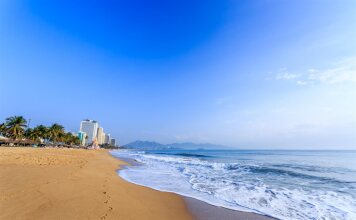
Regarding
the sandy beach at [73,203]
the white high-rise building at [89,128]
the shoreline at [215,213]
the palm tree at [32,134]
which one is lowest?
the shoreline at [215,213]

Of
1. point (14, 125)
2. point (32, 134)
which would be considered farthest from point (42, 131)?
point (14, 125)

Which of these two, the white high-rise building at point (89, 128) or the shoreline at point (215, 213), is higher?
the white high-rise building at point (89, 128)

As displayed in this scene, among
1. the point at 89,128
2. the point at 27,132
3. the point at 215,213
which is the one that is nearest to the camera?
the point at 215,213

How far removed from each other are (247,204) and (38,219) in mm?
5804

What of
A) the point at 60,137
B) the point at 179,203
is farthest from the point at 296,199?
the point at 60,137

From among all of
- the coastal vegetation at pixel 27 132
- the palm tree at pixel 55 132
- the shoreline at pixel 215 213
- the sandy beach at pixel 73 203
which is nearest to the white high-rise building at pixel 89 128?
the coastal vegetation at pixel 27 132

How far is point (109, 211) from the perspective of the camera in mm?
4789

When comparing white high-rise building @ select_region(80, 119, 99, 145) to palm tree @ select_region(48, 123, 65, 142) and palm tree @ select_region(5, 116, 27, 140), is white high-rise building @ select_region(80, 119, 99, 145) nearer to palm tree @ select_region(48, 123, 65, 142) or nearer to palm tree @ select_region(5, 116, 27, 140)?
palm tree @ select_region(48, 123, 65, 142)

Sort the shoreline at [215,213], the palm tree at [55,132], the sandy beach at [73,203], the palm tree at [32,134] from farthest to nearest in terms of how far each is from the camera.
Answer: the palm tree at [55,132]
the palm tree at [32,134]
the shoreline at [215,213]
the sandy beach at [73,203]

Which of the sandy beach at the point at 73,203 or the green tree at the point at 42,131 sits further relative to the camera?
the green tree at the point at 42,131

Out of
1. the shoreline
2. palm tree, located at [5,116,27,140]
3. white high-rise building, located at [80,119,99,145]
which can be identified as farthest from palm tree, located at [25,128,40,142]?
white high-rise building, located at [80,119,99,145]

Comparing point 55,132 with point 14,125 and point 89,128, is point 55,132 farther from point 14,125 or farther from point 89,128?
point 89,128

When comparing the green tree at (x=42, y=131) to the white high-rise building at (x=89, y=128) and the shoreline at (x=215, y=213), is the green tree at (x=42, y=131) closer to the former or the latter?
the shoreline at (x=215, y=213)

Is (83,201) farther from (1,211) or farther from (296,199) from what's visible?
(296,199)
